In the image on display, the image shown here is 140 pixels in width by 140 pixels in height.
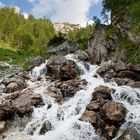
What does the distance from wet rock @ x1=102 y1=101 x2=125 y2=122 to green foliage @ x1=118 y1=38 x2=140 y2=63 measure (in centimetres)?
1394

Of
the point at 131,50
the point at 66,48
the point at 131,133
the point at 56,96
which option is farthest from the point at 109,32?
the point at 131,133

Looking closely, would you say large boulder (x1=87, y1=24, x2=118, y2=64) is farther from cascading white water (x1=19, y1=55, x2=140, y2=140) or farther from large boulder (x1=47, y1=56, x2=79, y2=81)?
cascading white water (x1=19, y1=55, x2=140, y2=140)

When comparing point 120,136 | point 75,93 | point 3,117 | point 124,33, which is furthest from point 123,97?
point 124,33

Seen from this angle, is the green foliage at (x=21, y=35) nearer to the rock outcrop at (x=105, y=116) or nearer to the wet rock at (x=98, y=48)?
the wet rock at (x=98, y=48)

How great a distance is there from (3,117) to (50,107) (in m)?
5.24

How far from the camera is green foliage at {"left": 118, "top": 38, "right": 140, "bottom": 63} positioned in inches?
1857

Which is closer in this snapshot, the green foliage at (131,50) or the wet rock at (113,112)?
the wet rock at (113,112)

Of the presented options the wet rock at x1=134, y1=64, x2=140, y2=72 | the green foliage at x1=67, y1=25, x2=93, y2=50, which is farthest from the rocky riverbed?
the green foliage at x1=67, y1=25, x2=93, y2=50

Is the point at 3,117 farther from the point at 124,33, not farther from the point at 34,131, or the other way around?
the point at 124,33

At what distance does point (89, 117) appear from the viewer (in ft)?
110

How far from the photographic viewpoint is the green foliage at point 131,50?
155 feet

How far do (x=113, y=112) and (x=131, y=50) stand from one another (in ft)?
72.3

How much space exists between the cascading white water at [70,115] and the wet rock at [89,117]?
402mm

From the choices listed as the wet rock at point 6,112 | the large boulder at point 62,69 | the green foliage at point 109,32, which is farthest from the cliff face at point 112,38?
the wet rock at point 6,112
